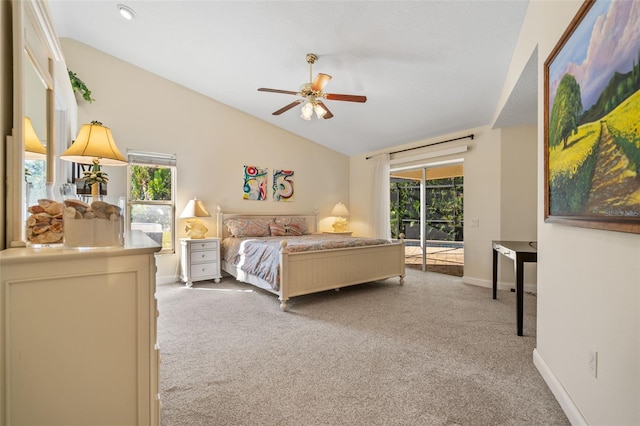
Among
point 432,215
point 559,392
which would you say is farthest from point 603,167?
point 432,215

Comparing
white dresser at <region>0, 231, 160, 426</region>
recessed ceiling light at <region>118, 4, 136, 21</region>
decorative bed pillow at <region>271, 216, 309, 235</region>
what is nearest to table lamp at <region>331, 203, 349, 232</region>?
decorative bed pillow at <region>271, 216, 309, 235</region>

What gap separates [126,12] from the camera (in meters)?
3.23

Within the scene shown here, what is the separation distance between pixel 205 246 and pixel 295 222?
1.70 meters

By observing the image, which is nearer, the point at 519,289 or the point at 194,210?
the point at 519,289

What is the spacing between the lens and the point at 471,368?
80.0 inches

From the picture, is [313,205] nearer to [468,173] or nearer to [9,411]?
[468,173]

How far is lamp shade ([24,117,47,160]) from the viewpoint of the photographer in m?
1.44

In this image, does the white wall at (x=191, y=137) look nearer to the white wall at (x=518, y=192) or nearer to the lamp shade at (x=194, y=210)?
the lamp shade at (x=194, y=210)

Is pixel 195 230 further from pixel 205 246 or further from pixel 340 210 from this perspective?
pixel 340 210

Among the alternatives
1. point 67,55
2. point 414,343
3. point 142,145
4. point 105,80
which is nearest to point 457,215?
point 414,343

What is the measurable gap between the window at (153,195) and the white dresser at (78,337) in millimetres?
3653

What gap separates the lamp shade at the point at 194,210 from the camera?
442cm

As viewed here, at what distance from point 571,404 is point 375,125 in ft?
13.8

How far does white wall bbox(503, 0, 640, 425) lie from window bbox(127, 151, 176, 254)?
454 centimetres
